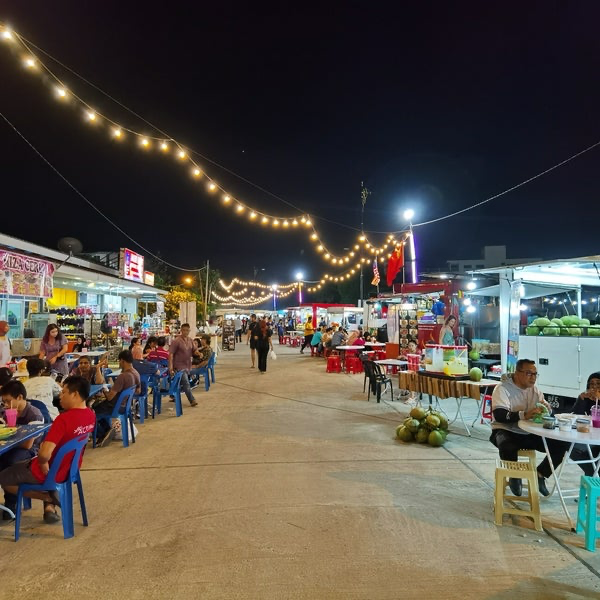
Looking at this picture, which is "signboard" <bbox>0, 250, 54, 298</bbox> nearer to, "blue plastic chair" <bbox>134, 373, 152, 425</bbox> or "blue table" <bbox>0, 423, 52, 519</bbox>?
"blue plastic chair" <bbox>134, 373, 152, 425</bbox>

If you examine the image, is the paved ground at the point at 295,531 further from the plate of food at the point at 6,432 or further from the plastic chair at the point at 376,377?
the plastic chair at the point at 376,377

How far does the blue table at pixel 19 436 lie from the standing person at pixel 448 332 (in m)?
8.21

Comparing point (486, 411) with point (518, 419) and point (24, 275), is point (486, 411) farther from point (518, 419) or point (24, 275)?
point (24, 275)

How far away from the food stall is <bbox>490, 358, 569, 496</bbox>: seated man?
3.67 m

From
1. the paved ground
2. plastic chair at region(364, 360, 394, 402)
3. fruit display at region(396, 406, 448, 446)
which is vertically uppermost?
plastic chair at region(364, 360, 394, 402)

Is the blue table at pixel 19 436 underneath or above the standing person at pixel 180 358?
underneath

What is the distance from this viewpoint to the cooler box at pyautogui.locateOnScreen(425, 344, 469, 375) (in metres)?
6.77

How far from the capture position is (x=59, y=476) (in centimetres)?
333

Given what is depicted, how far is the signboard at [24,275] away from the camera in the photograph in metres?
8.26

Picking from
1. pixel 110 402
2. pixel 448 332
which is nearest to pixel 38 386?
pixel 110 402

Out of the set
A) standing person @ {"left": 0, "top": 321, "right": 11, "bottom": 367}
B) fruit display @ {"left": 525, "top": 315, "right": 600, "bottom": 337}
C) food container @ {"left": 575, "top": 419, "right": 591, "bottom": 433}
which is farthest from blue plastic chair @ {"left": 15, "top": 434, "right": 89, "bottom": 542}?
fruit display @ {"left": 525, "top": 315, "right": 600, "bottom": 337}

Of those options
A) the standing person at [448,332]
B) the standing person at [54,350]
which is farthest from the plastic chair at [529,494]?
the standing person at [54,350]

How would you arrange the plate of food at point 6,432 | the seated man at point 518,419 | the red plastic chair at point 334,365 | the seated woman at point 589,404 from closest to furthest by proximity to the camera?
the plate of food at point 6,432, the seated man at point 518,419, the seated woman at point 589,404, the red plastic chair at point 334,365

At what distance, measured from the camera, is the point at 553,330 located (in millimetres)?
8039
